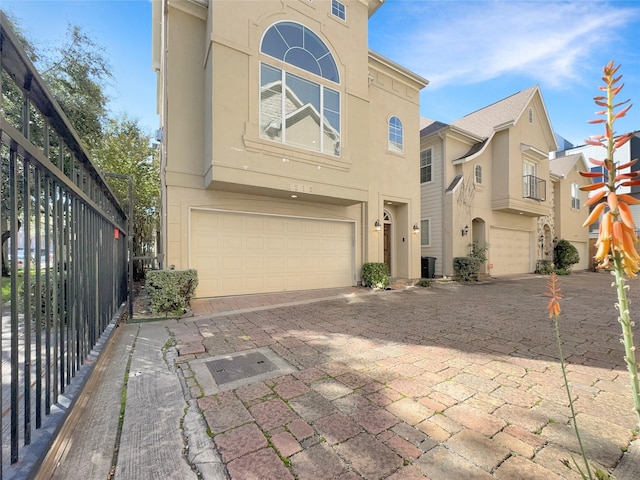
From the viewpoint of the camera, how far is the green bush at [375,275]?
9492mm

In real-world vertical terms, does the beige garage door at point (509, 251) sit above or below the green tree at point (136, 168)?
below

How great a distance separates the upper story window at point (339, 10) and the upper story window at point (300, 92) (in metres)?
1.39

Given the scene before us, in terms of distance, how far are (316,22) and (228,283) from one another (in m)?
7.65

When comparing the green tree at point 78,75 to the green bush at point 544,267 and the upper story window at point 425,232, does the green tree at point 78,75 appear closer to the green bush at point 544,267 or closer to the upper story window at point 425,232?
the upper story window at point 425,232

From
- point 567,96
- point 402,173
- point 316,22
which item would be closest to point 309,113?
point 316,22

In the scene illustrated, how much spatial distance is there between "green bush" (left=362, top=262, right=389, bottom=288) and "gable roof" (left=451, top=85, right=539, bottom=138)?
8592 mm

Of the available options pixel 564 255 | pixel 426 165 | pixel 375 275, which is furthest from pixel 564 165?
pixel 375 275

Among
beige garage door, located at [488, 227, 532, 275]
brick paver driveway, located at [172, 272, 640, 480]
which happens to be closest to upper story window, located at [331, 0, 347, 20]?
brick paver driveway, located at [172, 272, 640, 480]

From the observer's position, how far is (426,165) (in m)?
13.1

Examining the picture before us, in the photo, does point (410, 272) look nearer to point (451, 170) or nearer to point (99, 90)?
point (451, 170)

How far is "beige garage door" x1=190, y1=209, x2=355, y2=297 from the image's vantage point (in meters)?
7.54

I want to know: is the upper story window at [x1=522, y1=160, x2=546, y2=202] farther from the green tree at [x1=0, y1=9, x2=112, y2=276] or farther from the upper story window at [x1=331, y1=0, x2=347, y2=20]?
the green tree at [x1=0, y1=9, x2=112, y2=276]

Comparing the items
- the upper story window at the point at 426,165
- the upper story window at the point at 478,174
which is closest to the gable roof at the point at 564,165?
the upper story window at the point at 478,174

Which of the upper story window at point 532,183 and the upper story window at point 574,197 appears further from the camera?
the upper story window at point 574,197
